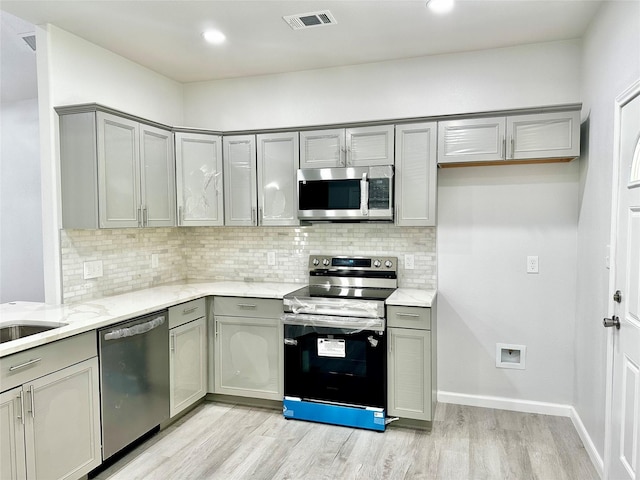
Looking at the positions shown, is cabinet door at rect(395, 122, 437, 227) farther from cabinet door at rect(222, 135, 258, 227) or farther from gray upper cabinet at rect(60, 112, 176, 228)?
gray upper cabinet at rect(60, 112, 176, 228)

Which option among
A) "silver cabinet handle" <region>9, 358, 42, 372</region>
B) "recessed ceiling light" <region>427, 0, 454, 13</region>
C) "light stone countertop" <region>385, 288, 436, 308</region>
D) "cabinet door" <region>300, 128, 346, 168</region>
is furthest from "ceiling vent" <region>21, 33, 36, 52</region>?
Answer: "light stone countertop" <region>385, 288, 436, 308</region>

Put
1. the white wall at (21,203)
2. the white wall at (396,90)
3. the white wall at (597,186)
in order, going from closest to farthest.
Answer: the white wall at (597,186) → the white wall at (396,90) → the white wall at (21,203)

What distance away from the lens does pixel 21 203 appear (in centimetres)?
417

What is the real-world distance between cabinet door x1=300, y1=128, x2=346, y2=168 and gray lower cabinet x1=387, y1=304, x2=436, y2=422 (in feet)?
3.96

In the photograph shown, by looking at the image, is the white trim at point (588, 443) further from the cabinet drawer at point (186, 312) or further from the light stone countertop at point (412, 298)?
the cabinet drawer at point (186, 312)

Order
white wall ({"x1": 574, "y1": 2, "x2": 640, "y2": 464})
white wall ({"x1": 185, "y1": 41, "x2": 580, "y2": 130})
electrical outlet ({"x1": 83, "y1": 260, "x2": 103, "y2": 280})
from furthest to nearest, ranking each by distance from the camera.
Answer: white wall ({"x1": 185, "y1": 41, "x2": 580, "y2": 130}) < electrical outlet ({"x1": 83, "y1": 260, "x2": 103, "y2": 280}) < white wall ({"x1": 574, "y1": 2, "x2": 640, "y2": 464})

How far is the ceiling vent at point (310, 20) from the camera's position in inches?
106

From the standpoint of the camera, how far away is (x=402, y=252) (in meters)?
3.52

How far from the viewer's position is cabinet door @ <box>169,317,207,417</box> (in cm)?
303

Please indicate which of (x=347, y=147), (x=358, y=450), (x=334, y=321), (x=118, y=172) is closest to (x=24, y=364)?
(x=118, y=172)

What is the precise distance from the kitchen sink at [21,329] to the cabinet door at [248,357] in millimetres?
1232

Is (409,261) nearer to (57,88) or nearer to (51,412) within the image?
(51,412)

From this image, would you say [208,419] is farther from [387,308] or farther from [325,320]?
[387,308]

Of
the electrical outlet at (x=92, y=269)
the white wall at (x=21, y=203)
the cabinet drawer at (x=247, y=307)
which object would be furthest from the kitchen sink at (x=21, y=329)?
the white wall at (x=21, y=203)
